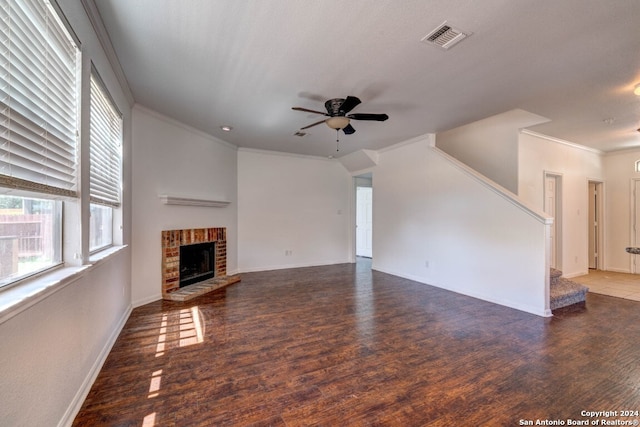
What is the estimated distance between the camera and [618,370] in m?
2.30

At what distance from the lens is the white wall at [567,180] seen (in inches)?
187

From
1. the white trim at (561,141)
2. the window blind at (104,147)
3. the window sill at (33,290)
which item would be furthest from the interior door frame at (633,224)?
the window blind at (104,147)

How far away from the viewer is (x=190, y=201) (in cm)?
447

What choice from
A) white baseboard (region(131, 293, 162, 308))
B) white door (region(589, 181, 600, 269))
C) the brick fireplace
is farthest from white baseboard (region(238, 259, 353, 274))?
white door (region(589, 181, 600, 269))

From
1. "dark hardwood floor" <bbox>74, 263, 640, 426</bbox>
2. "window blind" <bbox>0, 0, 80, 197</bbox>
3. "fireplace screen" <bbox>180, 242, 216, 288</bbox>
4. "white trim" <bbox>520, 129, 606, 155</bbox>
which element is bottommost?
"dark hardwood floor" <bbox>74, 263, 640, 426</bbox>

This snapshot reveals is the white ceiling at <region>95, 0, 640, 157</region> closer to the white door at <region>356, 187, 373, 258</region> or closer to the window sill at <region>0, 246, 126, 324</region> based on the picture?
the window sill at <region>0, 246, 126, 324</region>

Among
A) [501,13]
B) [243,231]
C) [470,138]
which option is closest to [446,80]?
[501,13]

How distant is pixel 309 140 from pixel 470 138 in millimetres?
2972

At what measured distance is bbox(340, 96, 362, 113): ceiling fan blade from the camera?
9.34 feet

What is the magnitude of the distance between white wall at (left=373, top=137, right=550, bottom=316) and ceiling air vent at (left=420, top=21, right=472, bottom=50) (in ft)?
8.25

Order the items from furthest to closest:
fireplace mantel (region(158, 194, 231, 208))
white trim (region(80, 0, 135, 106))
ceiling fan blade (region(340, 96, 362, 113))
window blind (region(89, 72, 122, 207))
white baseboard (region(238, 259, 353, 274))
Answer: white baseboard (region(238, 259, 353, 274)) < fireplace mantel (region(158, 194, 231, 208)) < ceiling fan blade (region(340, 96, 362, 113)) < window blind (region(89, 72, 122, 207)) < white trim (region(80, 0, 135, 106))

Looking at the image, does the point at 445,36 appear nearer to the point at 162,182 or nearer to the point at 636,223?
the point at 162,182

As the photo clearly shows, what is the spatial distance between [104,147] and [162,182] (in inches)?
62.7

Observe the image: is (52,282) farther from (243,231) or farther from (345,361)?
(243,231)
